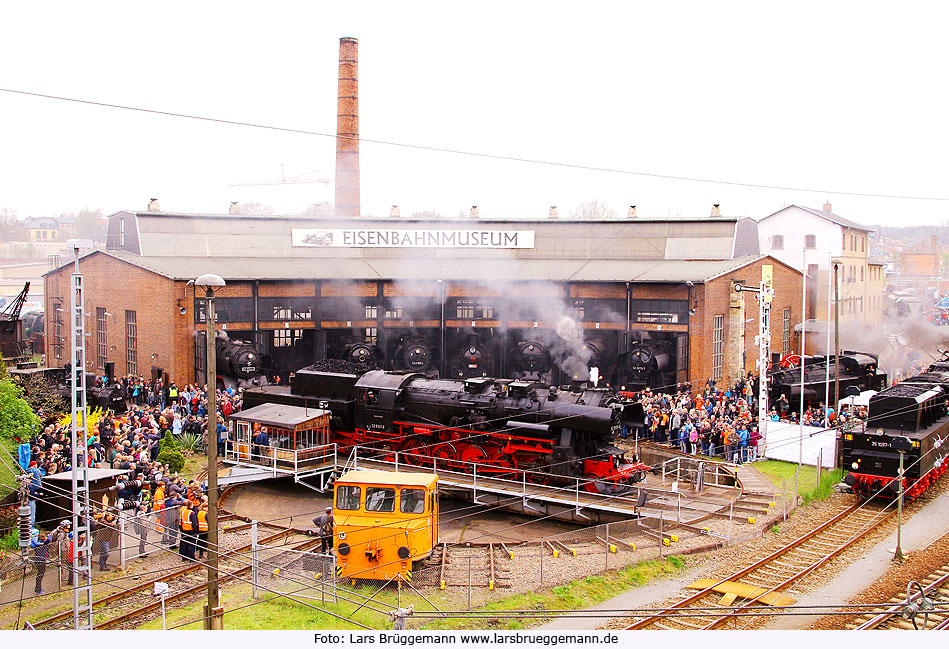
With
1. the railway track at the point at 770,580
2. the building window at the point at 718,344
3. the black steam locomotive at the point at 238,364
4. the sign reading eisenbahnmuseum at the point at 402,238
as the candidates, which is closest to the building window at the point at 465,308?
the sign reading eisenbahnmuseum at the point at 402,238

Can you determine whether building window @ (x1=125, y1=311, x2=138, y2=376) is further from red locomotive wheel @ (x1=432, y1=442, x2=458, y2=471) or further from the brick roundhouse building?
red locomotive wheel @ (x1=432, y1=442, x2=458, y2=471)

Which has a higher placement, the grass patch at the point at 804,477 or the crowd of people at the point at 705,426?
the crowd of people at the point at 705,426

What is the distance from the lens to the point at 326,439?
23.6 m

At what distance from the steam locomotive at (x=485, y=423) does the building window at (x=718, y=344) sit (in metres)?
15.6

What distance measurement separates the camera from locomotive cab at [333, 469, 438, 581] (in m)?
15.6

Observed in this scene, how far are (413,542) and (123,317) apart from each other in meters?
26.5

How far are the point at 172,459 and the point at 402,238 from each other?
828 inches

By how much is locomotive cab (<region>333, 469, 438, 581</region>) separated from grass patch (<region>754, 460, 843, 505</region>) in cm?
1138

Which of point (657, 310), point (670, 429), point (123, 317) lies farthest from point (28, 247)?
point (670, 429)

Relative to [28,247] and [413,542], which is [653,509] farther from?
[28,247]

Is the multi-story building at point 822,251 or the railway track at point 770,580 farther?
the multi-story building at point 822,251

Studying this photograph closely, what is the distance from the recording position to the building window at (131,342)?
119ft

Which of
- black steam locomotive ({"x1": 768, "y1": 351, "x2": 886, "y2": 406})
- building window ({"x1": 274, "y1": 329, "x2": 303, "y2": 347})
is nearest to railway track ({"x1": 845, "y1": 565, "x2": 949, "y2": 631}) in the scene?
black steam locomotive ({"x1": 768, "y1": 351, "x2": 886, "y2": 406})

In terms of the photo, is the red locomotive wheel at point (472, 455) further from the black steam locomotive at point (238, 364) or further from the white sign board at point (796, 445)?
the black steam locomotive at point (238, 364)
